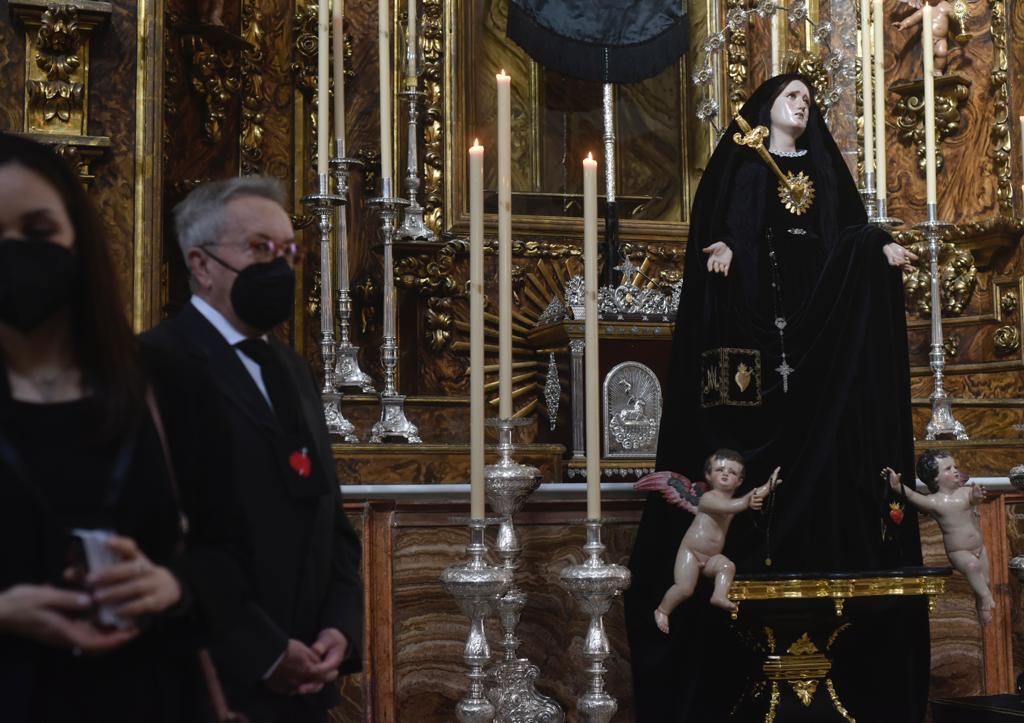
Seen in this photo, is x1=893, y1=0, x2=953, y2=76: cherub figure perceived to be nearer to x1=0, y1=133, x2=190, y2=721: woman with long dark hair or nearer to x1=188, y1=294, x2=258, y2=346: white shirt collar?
x1=188, y1=294, x2=258, y2=346: white shirt collar

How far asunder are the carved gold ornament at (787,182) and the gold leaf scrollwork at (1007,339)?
187cm

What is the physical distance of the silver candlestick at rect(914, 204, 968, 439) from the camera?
516 cm

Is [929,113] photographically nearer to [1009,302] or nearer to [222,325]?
[1009,302]

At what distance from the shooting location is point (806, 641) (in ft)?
13.0

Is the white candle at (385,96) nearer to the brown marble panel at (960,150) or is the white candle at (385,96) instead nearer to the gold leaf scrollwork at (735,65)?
the gold leaf scrollwork at (735,65)

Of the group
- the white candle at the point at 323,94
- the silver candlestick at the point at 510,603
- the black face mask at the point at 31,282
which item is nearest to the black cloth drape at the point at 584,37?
the white candle at the point at 323,94

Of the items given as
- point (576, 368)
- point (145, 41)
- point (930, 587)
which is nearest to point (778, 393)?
point (930, 587)

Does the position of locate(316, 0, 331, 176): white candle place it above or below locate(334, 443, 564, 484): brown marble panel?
above

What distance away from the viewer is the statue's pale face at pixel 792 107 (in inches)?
178

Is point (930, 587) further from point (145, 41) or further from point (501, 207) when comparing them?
point (145, 41)

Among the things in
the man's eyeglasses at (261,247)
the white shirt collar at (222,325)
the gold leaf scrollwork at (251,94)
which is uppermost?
the gold leaf scrollwork at (251,94)

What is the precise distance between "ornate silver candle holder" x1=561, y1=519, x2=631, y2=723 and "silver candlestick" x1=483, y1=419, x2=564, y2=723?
0.68 feet

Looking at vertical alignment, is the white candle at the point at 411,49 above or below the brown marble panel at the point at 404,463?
above

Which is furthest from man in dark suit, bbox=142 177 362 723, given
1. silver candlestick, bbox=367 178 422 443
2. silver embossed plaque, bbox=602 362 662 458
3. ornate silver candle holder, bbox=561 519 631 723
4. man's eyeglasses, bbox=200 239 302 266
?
silver embossed plaque, bbox=602 362 662 458
